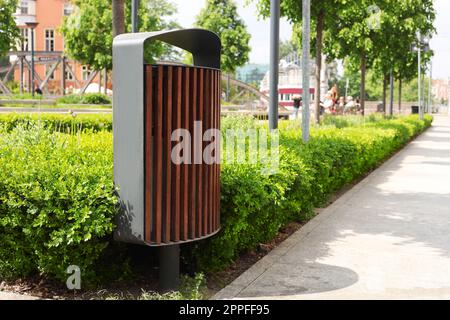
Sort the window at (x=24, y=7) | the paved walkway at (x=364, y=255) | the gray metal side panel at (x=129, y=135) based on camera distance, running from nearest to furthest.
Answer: the gray metal side panel at (x=129, y=135) < the paved walkway at (x=364, y=255) < the window at (x=24, y=7)

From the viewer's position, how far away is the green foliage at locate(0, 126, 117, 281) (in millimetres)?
4414

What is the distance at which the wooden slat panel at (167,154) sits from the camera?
442cm

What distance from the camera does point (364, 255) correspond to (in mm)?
6117

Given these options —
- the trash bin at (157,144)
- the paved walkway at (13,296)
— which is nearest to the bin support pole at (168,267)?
the trash bin at (157,144)

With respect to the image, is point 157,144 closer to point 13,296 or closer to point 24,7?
point 13,296

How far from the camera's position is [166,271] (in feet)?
15.6

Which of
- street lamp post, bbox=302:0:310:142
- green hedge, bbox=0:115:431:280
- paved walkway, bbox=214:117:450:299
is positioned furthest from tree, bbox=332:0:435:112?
green hedge, bbox=0:115:431:280

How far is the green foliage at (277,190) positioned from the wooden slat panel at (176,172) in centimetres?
72

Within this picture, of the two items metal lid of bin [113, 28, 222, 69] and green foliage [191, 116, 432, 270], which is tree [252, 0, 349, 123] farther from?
metal lid of bin [113, 28, 222, 69]

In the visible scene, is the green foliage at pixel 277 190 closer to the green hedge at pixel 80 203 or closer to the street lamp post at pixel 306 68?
the green hedge at pixel 80 203

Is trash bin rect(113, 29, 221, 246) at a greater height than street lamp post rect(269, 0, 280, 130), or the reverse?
street lamp post rect(269, 0, 280, 130)

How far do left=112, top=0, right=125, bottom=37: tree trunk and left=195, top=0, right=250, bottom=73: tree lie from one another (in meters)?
43.3
